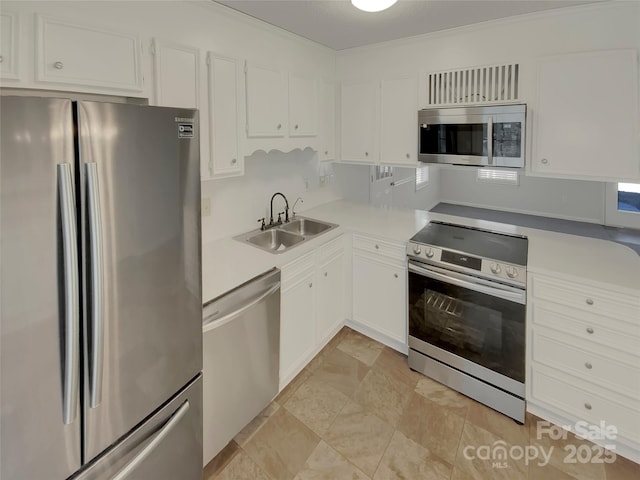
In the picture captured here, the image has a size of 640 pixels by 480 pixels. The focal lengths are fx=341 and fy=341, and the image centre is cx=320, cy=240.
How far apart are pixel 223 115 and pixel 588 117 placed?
85.2 inches

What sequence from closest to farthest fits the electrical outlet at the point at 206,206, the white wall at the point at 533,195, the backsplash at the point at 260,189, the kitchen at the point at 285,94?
the kitchen at the point at 285,94 → the electrical outlet at the point at 206,206 → the backsplash at the point at 260,189 → the white wall at the point at 533,195

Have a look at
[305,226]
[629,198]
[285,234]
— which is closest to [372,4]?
[285,234]

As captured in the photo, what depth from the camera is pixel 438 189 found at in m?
5.86

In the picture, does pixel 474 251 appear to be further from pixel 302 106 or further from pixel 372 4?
pixel 302 106

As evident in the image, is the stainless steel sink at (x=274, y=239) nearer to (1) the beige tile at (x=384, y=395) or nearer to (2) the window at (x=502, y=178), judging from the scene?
(1) the beige tile at (x=384, y=395)

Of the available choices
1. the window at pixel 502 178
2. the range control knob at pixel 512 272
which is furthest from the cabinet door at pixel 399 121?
the window at pixel 502 178

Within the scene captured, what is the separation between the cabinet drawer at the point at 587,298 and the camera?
1.72 m

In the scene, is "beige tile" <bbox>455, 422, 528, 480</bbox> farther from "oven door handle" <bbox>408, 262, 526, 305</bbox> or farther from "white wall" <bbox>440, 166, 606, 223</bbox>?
"white wall" <bbox>440, 166, 606, 223</bbox>

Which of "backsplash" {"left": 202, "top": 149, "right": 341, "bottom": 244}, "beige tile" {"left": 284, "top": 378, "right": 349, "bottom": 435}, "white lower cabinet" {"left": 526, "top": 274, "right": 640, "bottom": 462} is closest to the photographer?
"white lower cabinet" {"left": 526, "top": 274, "right": 640, "bottom": 462}

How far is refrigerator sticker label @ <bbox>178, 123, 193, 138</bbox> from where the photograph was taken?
1.27m

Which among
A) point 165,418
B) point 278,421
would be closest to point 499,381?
point 278,421

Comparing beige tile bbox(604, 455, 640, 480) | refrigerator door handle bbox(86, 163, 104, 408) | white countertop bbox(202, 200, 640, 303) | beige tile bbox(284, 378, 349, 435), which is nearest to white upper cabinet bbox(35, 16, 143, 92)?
refrigerator door handle bbox(86, 163, 104, 408)

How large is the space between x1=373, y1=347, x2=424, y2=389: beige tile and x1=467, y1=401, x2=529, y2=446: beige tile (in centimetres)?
41

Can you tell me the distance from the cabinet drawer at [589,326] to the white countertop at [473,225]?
0.19 m
